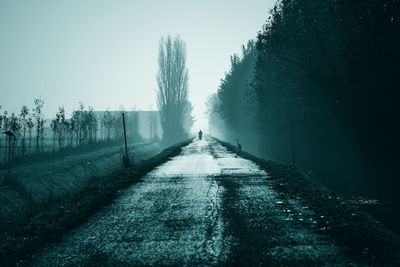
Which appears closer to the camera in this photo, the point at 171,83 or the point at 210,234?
the point at 210,234

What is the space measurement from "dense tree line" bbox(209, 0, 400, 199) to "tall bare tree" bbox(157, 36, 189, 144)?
86.2 ft

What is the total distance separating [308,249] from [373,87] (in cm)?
1069

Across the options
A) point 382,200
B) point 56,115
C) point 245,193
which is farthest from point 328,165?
point 56,115

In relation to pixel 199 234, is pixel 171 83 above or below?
above

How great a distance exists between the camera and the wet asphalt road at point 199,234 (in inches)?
166

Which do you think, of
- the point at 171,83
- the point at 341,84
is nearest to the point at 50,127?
the point at 171,83

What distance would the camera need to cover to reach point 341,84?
49.9ft

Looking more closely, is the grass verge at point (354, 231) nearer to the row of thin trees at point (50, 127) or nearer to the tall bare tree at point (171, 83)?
the row of thin trees at point (50, 127)

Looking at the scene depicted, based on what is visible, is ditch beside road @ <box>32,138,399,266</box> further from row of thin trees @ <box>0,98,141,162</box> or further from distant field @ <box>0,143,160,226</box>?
row of thin trees @ <box>0,98,141,162</box>

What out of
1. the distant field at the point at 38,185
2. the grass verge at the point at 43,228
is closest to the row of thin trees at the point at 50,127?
the distant field at the point at 38,185

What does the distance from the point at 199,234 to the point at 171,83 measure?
152 ft

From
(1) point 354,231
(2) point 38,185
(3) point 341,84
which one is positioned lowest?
(2) point 38,185

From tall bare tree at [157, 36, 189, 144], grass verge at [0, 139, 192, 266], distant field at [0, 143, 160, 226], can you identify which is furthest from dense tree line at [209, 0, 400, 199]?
tall bare tree at [157, 36, 189, 144]

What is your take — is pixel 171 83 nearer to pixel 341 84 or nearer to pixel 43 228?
pixel 341 84
